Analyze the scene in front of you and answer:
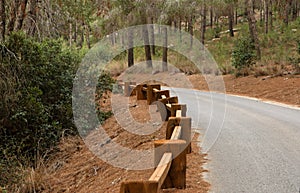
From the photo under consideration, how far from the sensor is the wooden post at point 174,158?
4.89 meters

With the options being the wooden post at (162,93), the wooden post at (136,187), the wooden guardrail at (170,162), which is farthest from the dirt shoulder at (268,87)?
the wooden post at (136,187)

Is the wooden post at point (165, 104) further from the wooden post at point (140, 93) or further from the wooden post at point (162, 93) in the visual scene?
the wooden post at point (140, 93)

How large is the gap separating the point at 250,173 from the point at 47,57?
9338mm

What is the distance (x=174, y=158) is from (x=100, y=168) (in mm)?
4534

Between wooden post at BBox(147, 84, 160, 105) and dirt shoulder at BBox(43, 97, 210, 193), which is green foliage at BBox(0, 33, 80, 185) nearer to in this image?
dirt shoulder at BBox(43, 97, 210, 193)

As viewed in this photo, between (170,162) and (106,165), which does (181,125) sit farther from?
(106,165)

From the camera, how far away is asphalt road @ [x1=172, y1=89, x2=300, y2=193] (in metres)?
5.62

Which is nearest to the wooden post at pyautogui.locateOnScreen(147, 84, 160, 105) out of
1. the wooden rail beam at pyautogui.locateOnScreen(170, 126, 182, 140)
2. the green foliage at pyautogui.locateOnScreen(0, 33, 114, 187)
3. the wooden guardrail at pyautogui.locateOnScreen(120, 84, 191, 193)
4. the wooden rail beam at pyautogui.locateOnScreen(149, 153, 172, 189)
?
the green foliage at pyautogui.locateOnScreen(0, 33, 114, 187)

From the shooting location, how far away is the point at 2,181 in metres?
9.03

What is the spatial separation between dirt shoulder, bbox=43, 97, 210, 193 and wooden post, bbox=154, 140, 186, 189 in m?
0.14

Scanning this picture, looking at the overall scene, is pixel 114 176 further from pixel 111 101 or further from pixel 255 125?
pixel 111 101

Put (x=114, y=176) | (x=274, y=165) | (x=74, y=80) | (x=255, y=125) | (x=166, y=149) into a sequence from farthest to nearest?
(x=74, y=80), (x=255, y=125), (x=114, y=176), (x=274, y=165), (x=166, y=149)

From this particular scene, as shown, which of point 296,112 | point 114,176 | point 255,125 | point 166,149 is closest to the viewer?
point 166,149

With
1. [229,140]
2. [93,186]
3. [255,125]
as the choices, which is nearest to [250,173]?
[229,140]
